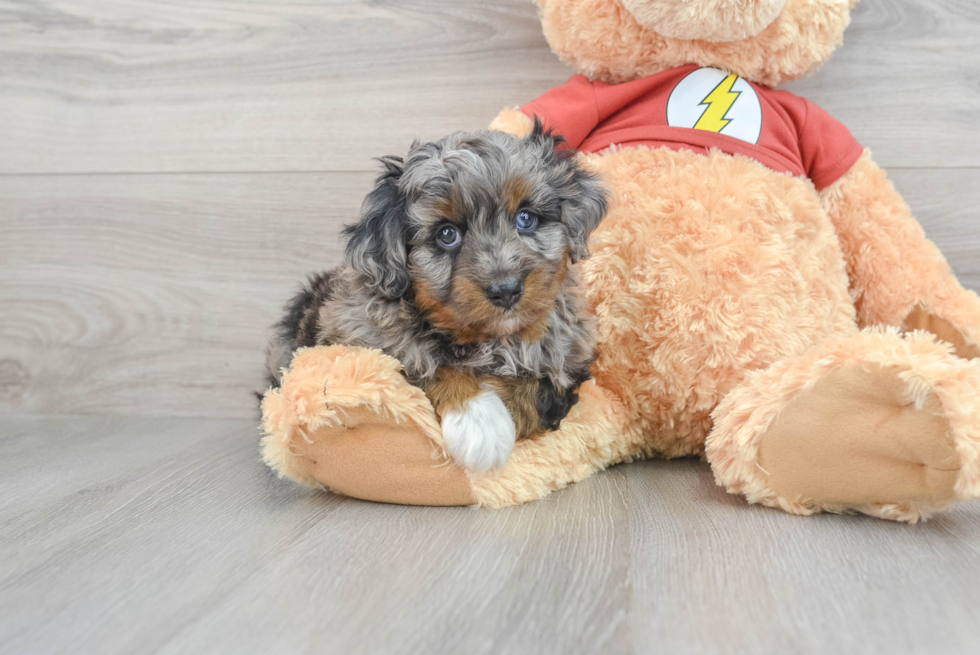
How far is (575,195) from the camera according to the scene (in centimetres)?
133

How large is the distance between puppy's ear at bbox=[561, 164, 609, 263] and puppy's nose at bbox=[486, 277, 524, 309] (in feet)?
0.69

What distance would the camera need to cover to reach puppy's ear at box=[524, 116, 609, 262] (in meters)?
1.33

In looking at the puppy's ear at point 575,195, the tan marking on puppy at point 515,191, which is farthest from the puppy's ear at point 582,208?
the tan marking on puppy at point 515,191

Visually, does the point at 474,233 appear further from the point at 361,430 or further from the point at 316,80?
the point at 316,80

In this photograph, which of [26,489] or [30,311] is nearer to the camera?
[26,489]

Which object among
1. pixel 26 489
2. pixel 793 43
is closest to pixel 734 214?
pixel 793 43

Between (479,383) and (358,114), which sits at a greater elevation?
(358,114)

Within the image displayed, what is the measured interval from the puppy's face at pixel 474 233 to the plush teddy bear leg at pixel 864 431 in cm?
44

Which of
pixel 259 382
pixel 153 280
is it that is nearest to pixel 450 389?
pixel 259 382

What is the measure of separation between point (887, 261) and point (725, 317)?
19.8 inches

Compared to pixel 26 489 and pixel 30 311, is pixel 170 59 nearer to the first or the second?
pixel 30 311

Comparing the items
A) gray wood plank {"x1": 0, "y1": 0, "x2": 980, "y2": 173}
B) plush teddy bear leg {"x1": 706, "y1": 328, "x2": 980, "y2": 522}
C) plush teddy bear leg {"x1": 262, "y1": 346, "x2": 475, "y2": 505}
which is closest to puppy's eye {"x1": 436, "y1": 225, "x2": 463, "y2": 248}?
plush teddy bear leg {"x1": 262, "y1": 346, "x2": 475, "y2": 505}

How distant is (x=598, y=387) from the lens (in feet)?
5.14

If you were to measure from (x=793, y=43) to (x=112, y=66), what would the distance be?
1.90m
